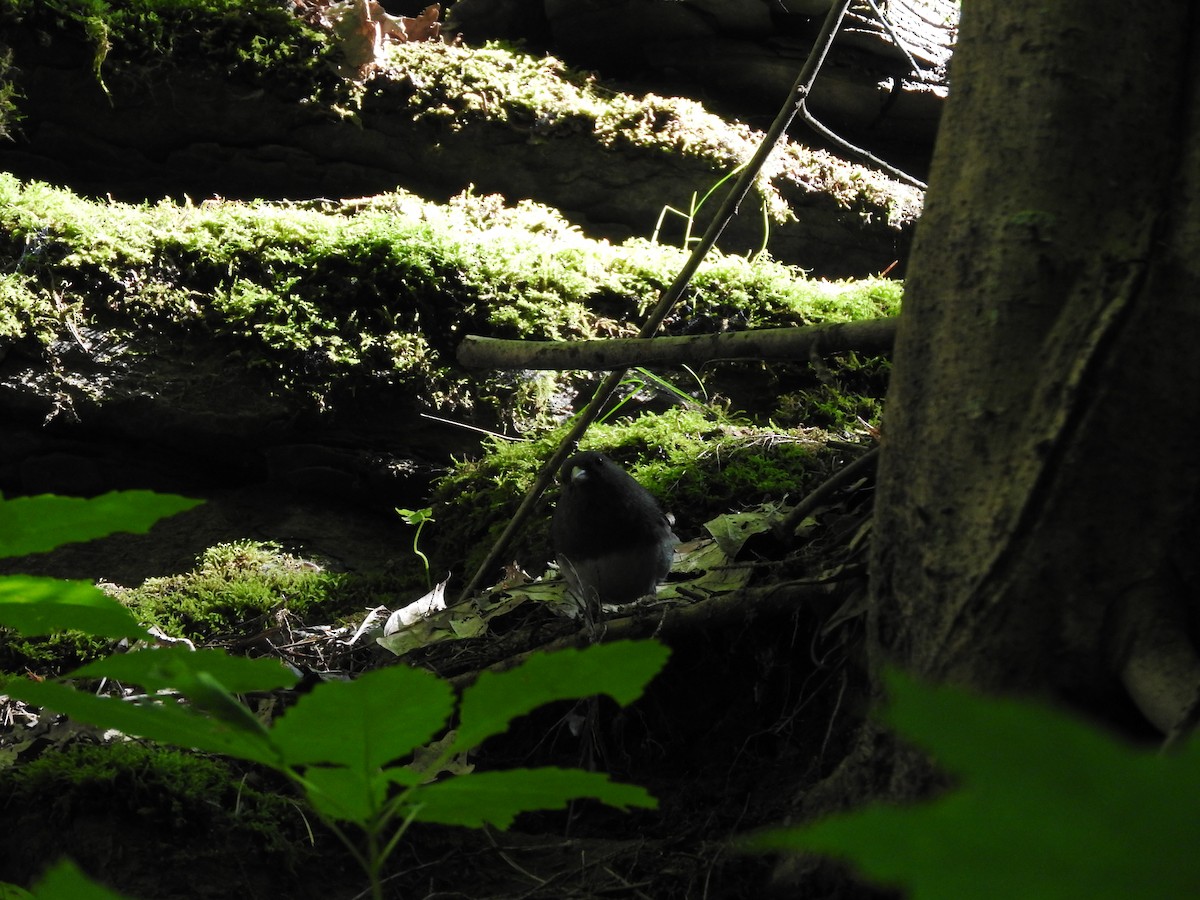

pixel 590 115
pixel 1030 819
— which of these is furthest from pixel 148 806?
pixel 590 115

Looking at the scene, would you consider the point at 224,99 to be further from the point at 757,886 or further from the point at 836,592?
the point at 757,886

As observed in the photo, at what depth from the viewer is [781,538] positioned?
2686 mm

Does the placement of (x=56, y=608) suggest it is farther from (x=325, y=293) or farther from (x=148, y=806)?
(x=325, y=293)

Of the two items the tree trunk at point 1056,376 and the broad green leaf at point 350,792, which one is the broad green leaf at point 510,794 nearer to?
the broad green leaf at point 350,792

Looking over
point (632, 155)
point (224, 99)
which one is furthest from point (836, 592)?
point (224, 99)

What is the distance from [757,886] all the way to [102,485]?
3.81 meters

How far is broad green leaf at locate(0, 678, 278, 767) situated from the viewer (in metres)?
0.82

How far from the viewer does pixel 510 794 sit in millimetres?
901

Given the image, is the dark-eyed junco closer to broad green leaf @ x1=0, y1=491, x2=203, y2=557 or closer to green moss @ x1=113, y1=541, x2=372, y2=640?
green moss @ x1=113, y1=541, x2=372, y2=640

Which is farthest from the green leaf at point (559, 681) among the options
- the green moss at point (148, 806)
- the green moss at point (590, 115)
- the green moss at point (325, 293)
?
the green moss at point (590, 115)

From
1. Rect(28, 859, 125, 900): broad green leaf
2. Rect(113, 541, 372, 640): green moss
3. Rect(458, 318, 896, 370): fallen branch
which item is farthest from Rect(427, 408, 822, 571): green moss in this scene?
Rect(28, 859, 125, 900): broad green leaf

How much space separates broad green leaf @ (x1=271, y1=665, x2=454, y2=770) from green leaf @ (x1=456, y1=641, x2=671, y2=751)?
0.03 m

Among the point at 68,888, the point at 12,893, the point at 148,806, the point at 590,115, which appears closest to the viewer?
the point at 68,888

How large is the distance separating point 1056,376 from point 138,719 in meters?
1.35
